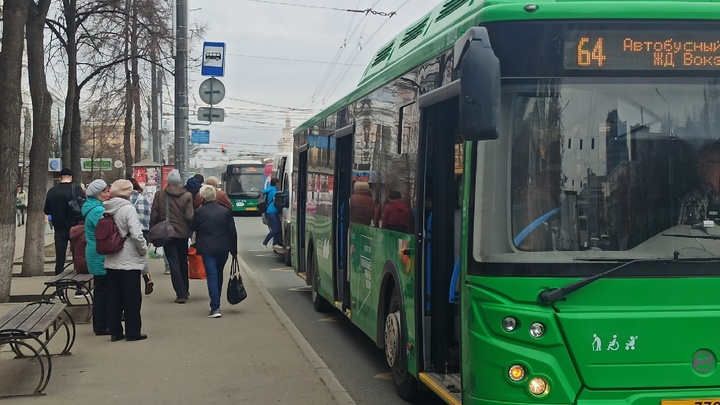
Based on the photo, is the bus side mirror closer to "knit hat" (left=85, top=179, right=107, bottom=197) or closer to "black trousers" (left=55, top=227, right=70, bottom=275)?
"knit hat" (left=85, top=179, right=107, bottom=197)

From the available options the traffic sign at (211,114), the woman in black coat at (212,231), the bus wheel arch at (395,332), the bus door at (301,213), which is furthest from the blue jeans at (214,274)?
the traffic sign at (211,114)

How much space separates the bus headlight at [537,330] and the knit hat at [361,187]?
155 inches

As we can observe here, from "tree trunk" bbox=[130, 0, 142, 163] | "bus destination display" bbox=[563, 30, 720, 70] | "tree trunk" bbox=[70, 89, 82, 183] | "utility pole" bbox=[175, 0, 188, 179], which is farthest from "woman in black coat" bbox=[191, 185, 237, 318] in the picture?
"tree trunk" bbox=[70, 89, 82, 183]

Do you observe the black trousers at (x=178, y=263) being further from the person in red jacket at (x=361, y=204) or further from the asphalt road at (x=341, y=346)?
the person in red jacket at (x=361, y=204)

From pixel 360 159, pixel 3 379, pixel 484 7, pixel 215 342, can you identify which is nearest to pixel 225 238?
pixel 215 342

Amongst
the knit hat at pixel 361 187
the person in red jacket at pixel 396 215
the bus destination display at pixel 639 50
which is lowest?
the person in red jacket at pixel 396 215

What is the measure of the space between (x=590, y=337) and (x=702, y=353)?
0.67 meters

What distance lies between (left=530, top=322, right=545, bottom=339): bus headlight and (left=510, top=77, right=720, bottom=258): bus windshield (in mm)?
426

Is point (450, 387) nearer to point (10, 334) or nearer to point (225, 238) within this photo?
point (10, 334)

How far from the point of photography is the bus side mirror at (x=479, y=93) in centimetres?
477

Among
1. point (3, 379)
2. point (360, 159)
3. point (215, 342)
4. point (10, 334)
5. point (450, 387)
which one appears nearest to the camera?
point (450, 387)

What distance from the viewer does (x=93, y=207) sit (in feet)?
34.0

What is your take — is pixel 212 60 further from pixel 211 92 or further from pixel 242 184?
pixel 242 184

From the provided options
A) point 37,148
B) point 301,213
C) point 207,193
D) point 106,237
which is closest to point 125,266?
point 106,237
